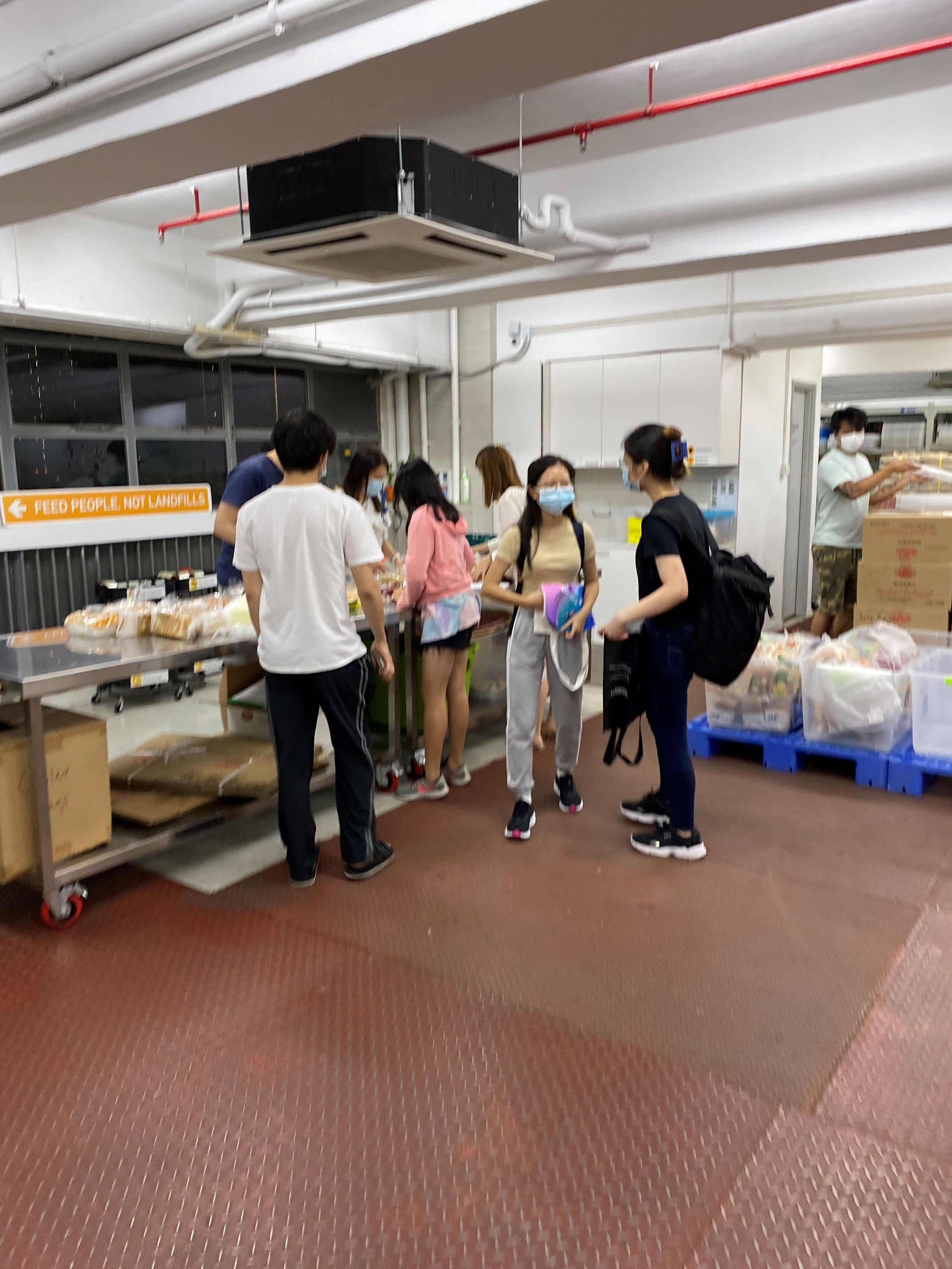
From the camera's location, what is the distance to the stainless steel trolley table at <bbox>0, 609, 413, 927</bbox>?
2678 mm

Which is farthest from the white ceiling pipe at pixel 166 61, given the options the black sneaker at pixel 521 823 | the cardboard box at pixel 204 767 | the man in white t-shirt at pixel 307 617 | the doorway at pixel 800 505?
the doorway at pixel 800 505

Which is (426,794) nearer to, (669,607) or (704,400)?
(669,607)

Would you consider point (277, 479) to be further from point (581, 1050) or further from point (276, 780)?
point (581, 1050)

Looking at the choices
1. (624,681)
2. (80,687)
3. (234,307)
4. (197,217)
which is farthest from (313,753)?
(234,307)

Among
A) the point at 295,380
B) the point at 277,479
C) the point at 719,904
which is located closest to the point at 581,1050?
the point at 719,904

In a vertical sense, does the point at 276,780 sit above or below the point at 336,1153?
above

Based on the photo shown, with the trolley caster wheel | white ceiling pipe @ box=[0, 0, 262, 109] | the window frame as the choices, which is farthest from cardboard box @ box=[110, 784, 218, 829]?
the window frame

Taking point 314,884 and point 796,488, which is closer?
point 314,884

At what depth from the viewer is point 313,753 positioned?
10.0 ft

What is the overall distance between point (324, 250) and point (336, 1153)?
Result: 8.87 feet

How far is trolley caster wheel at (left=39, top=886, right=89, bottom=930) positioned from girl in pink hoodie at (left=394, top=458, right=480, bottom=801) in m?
1.43

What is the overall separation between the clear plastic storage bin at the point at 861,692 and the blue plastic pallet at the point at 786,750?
0.05 meters

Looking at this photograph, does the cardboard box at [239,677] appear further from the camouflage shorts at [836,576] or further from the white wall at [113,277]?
the camouflage shorts at [836,576]

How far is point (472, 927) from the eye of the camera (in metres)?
2.76
